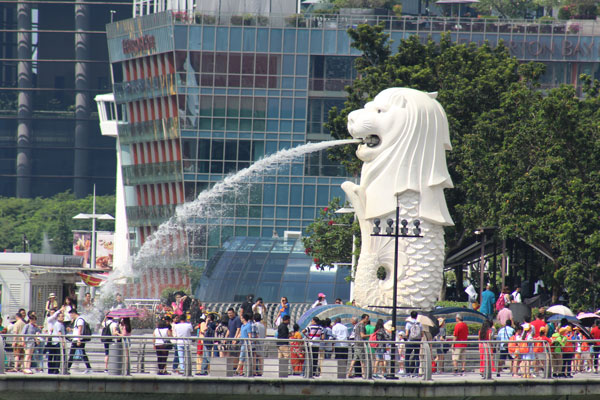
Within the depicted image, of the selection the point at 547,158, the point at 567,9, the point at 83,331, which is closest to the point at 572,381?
the point at 83,331

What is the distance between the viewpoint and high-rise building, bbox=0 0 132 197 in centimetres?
17625

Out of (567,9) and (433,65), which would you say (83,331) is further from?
(567,9)

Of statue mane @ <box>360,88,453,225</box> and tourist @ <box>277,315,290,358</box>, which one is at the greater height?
statue mane @ <box>360,88,453,225</box>

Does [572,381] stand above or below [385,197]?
below

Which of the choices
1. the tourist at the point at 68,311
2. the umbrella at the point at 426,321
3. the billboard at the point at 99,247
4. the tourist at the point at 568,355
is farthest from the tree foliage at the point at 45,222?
the tourist at the point at 568,355

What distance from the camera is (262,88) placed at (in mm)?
93938

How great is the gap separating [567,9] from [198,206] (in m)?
36.7

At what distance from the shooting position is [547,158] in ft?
163

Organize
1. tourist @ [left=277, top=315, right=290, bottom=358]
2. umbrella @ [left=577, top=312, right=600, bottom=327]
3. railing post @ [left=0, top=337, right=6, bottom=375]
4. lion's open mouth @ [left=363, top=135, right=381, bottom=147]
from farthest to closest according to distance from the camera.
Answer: lion's open mouth @ [left=363, top=135, right=381, bottom=147] < umbrella @ [left=577, top=312, right=600, bottom=327] < tourist @ [left=277, top=315, right=290, bottom=358] < railing post @ [left=0, top=337, right=6, bottom=375]

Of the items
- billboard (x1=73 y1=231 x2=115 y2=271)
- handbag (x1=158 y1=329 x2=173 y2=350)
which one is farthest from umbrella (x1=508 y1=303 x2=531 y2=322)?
billboard (x1=73 y1=231 x2=115 y2=271)

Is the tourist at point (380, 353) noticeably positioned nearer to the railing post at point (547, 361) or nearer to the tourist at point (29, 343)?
the railing post at point (547, 361)

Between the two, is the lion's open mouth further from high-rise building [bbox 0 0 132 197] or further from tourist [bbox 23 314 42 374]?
high-rise building [bbox 0 0 132 197]

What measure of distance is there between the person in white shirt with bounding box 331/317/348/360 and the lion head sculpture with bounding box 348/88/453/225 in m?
8.72

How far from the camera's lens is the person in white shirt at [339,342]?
32.0m
